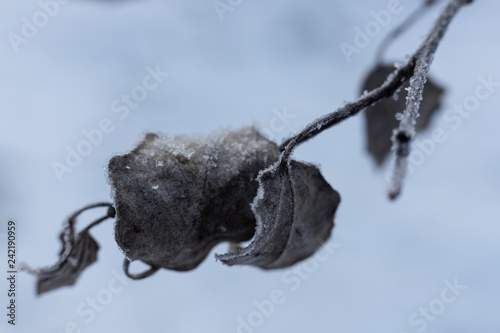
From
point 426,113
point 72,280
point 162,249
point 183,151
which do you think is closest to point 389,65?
point 426,113

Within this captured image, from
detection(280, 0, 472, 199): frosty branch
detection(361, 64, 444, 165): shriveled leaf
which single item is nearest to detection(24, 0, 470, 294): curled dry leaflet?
detection(280, 0, 472, 199): frosty branch

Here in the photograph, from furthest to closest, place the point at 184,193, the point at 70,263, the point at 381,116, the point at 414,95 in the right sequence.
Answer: the point at 381,116 < the point at 70,263 < the point at 184,193 < the point at 414,95

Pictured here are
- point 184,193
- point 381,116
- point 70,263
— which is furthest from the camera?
point 381,116

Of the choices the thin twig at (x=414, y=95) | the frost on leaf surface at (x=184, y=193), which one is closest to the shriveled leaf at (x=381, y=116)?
the thin twig at (x=414, y=95)

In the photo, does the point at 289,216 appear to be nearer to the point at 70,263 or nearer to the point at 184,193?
the point at 184,193

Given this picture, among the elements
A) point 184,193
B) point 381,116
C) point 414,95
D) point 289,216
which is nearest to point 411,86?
point 414,95

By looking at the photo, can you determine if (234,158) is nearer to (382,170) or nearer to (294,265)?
(294,265)
